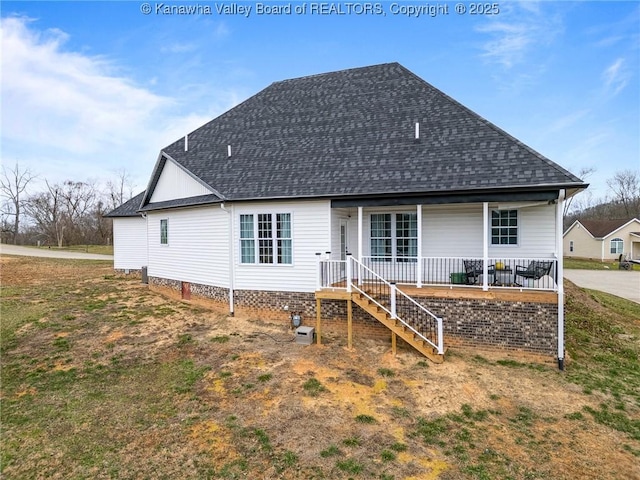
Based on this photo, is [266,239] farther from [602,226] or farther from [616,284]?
[602,226]

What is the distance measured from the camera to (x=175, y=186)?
13680 millimetres

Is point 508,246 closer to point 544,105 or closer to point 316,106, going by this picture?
point 316,106

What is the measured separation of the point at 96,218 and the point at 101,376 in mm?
55491

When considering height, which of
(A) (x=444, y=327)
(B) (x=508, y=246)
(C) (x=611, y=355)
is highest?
(B) (x=508, y=246)

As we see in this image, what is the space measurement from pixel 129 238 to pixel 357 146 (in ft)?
51.5

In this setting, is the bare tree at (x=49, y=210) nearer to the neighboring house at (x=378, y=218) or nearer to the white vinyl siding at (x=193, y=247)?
the white vinyl siding at (x=193, y=247)

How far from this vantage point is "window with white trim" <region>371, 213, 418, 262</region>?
11008mm

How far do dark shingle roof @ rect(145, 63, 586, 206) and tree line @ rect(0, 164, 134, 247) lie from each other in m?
46.4

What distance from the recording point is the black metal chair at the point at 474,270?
31.6 feet

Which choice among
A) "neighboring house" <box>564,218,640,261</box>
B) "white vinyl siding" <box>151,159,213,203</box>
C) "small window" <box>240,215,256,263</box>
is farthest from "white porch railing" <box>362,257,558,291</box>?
"neighboring house" <box>564,218,640,261</box>

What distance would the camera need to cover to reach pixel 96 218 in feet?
175

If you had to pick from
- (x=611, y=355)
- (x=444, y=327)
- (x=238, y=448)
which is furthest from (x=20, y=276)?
(x=611, y=355)

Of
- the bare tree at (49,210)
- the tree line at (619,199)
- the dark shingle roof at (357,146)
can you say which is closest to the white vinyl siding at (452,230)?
the dark shingle roof at (357,146)

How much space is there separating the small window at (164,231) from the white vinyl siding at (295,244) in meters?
4.73
